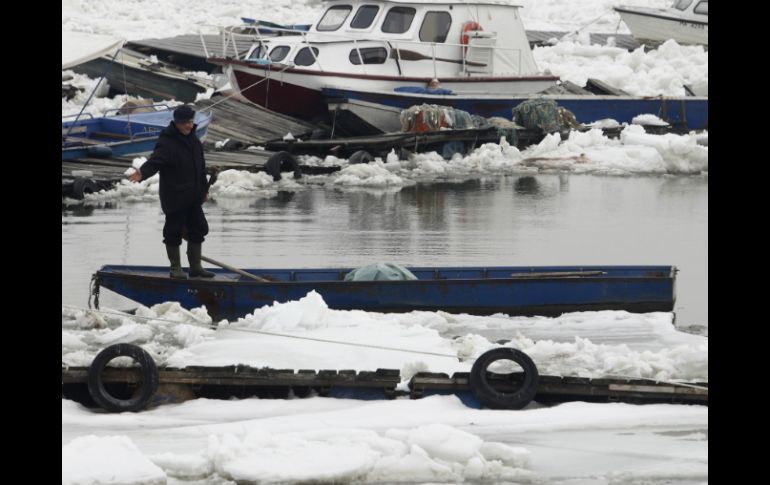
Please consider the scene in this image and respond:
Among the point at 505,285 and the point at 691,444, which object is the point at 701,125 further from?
the point at 691,444

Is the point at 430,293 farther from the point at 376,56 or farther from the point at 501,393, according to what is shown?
the point at 376,56

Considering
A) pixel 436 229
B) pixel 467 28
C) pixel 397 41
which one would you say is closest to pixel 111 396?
pixel 436 229

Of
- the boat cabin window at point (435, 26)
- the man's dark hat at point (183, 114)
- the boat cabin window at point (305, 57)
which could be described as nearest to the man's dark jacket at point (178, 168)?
the man's dark hat at point (183, 114)

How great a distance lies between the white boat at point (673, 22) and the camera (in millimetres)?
37562

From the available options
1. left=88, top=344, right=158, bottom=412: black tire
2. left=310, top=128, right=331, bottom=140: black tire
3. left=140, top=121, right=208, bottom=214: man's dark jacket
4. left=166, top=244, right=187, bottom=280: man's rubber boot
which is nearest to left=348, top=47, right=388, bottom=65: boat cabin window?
left=310, top=128, right=331, bottom=140: black tire

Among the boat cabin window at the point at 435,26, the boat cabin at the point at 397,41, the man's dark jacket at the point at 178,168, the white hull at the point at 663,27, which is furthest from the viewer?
the white hull at the point at 663,27

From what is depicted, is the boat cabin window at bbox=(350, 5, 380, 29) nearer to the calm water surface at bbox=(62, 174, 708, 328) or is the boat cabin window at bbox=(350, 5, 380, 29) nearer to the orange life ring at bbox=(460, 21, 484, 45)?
the orange life ring at bbox=(460, 21, 484, 45)

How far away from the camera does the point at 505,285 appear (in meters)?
11.7

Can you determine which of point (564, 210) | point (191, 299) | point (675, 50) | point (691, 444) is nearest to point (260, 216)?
point (564, 210)

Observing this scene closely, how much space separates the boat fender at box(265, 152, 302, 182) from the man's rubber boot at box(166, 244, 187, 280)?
31.7ft

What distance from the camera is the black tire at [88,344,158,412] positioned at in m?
8.48

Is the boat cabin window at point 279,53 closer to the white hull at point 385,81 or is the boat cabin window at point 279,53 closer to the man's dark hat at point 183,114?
the white hull at point 385,81

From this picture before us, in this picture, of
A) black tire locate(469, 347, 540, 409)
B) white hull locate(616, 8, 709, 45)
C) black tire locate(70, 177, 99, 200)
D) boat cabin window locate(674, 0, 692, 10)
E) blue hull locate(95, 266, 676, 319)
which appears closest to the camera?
black tire locate(469, 347, 540, 409)

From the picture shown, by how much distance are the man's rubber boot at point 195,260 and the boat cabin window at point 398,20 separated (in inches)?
568
